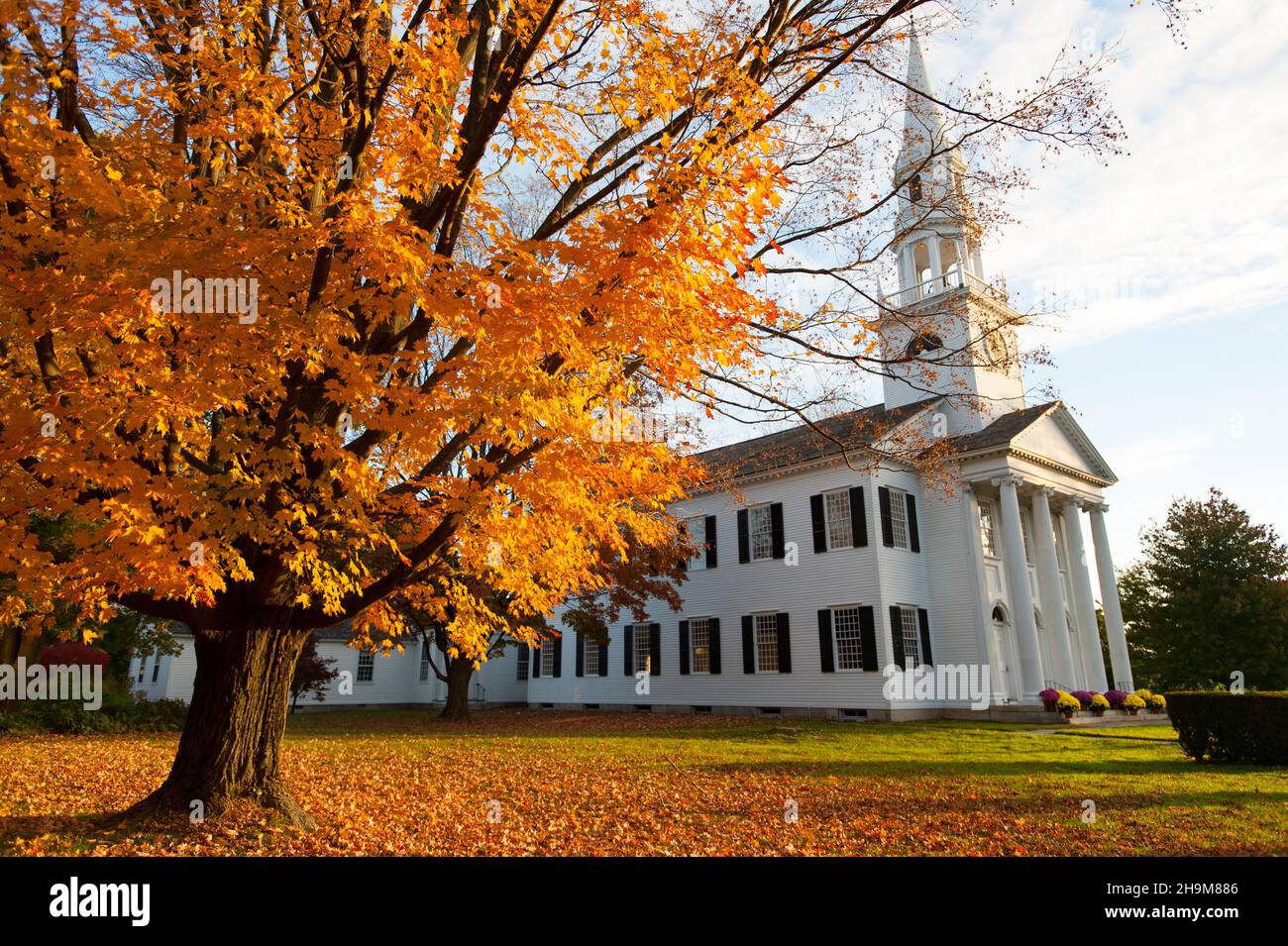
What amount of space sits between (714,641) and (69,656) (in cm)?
2034

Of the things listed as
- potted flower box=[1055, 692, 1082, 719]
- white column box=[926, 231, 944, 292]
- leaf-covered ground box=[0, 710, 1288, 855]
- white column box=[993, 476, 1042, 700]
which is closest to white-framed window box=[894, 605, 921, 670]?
white column box=[993, 476, 1042, 700]

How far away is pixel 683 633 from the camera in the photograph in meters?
28.0

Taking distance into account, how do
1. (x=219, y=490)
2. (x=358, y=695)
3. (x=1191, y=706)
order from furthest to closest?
1. (x=358, y=695)
2. (x=1191, y=706)
3. (x=219, y=490)

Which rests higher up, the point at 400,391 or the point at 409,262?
the point at 409,262

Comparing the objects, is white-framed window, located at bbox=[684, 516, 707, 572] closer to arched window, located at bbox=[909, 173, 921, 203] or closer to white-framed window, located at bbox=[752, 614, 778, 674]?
white-framed window, located at bbox=[752, 614, 778, 674]

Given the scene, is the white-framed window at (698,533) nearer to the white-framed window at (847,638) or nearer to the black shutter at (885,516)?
the white-framed window at (847,638)

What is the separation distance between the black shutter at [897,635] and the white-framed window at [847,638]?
0.97 meters

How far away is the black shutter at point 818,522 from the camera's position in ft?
80.8

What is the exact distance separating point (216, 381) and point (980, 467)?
23606 mm

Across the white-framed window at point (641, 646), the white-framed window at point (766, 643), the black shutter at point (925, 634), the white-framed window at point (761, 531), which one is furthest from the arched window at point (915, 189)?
the white-framed window at point (641, 646)

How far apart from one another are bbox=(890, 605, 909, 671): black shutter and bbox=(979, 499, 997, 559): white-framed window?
420 centimetres
